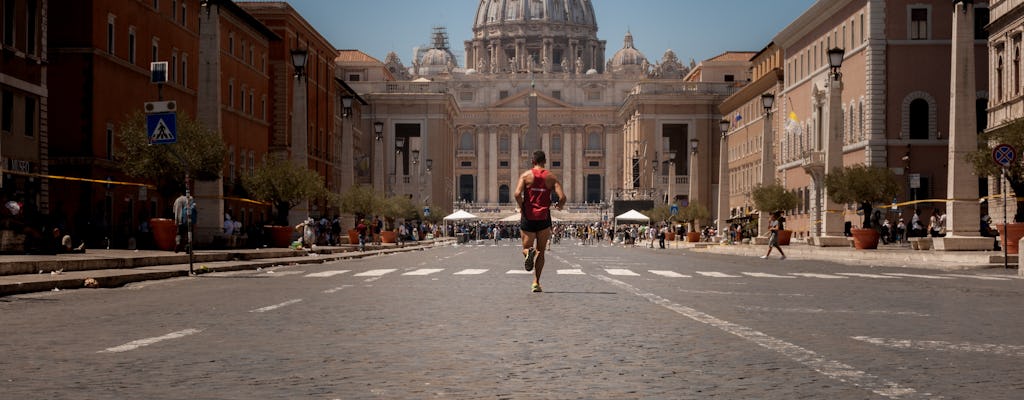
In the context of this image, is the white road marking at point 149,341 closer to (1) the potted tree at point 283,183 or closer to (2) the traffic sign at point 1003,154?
(2) the traffic sign at point 1003,154

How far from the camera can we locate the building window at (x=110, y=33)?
48.1m

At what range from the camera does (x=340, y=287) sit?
66.1ft

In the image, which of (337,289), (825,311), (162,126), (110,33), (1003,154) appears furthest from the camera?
(110,33)

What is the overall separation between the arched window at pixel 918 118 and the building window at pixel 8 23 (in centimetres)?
4370

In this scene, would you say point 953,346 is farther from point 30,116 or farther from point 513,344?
point 30,116

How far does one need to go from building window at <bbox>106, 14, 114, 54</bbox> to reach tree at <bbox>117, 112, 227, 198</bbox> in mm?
5003

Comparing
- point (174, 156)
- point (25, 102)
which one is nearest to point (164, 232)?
point (174, 156)

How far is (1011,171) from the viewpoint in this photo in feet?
118

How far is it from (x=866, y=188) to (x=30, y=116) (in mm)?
30714

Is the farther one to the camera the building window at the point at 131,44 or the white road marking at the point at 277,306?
the building window at the point at 131,44

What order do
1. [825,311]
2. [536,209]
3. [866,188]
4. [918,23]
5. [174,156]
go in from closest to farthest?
[825,311] < [536,209] < [174,156] < [866,188] < [918,23]

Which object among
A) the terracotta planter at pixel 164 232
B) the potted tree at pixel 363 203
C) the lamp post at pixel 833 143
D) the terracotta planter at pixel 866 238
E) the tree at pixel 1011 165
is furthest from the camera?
the potted tree at pixel 363 203

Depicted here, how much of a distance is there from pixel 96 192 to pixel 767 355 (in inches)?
1545

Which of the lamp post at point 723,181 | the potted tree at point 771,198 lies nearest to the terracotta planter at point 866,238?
the potted tree at point 771,198
